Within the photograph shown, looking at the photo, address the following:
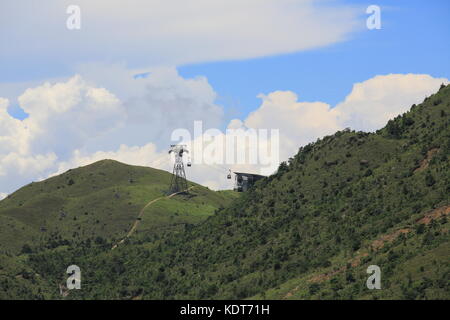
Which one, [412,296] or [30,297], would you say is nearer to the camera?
[412,296]

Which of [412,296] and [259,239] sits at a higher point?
[259,239]

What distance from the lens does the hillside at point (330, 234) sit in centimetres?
12525

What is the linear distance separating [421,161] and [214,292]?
130ft

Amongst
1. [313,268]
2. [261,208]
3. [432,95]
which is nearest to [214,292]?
[313,268]

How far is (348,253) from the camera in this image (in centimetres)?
13975

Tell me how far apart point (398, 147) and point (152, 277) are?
50.2 metres

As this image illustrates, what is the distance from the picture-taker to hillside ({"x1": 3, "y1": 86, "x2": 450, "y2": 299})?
125m

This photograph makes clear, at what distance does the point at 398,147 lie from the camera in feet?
578

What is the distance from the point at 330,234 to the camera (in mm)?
153875

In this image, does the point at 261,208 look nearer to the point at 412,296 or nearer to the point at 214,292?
the point at 214,292
